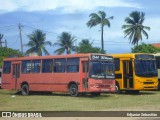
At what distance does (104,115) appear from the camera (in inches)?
599

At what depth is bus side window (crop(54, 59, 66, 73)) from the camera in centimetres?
2645

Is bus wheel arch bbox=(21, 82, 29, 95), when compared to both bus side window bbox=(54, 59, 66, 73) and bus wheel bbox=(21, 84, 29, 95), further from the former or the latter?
bus side window bbox=(54, 59, 66, 73)

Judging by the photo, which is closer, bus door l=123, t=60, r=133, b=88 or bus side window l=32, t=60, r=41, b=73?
bus door l=123, t=60, r=133, b=88

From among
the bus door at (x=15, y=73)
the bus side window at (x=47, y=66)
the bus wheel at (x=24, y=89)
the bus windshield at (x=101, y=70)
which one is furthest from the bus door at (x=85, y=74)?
the bus door at (x=15, y=73)

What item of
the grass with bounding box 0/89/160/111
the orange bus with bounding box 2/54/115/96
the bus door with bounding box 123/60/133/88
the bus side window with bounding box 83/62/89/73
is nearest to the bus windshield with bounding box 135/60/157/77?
the bus door with bounding box 123/60/133/88

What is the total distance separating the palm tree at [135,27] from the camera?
73188mm

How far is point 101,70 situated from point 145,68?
13.8ft

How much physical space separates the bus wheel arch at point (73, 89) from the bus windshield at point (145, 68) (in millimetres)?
4463

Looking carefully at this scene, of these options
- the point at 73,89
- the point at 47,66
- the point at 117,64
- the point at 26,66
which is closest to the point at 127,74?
the point at 117,64

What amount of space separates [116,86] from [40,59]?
5.32 m

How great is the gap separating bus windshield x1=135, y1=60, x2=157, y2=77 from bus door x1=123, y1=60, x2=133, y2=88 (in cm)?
46

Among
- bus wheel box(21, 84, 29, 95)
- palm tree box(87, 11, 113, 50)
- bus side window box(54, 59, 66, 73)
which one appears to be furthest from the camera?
palm tree box(87, 11, 113, 50)

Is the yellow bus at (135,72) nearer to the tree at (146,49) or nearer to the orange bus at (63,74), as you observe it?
the orange bus at (63,74)

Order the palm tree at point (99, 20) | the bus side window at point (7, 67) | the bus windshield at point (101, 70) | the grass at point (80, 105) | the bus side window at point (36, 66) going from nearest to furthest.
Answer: the grass at point (80, 105)
the bus windshield at point (101, 70)
the bus side window at point (36, 66)
the bus side window at point (7, 67)
the palm tree at point (99, 20)
